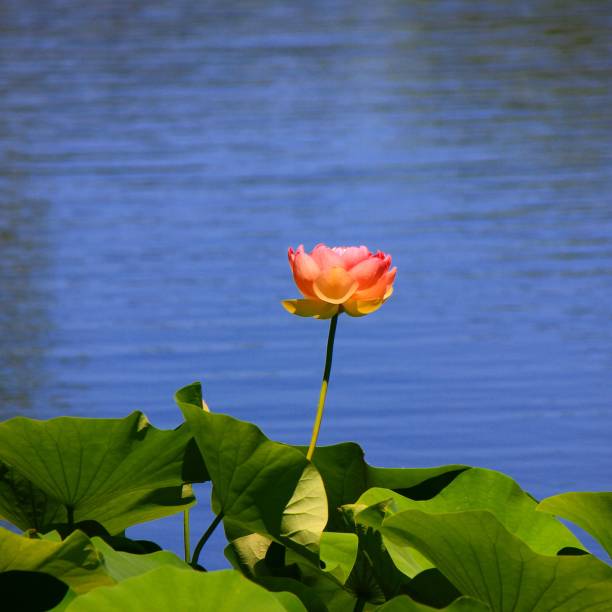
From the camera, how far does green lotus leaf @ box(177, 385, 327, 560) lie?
1141mm

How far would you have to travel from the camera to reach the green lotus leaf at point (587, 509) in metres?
1.08

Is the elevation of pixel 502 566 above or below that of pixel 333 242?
above

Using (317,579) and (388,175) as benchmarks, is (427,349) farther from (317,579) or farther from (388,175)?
(317,579)

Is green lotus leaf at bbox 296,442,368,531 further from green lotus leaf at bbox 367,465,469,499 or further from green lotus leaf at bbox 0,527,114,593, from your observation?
green lotus leaf at bbox 0,527,114,593

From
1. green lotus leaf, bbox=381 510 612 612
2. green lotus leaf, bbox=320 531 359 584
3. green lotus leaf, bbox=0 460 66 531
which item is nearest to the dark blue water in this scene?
green lotus leaf, bbox=0 460 66 531

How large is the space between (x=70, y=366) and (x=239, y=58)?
9148 mm

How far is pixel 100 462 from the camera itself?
1.21 m

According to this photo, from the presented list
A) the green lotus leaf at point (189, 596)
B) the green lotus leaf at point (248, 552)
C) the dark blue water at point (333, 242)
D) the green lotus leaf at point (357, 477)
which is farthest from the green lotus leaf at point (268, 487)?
the dark blue water at point (333, 242)

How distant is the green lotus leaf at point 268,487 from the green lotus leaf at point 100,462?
0.25 feet

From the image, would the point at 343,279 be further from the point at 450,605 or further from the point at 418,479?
the point at 450,605

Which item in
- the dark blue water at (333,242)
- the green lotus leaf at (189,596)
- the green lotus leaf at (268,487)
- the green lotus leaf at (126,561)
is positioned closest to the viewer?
the green lotus leaf at (189,596)

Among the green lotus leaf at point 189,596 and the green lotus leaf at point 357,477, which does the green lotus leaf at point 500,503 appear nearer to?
the green lotus leaf at point 357,477

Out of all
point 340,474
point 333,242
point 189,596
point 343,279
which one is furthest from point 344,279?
point 333,242

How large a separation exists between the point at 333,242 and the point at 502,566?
16.1ft
